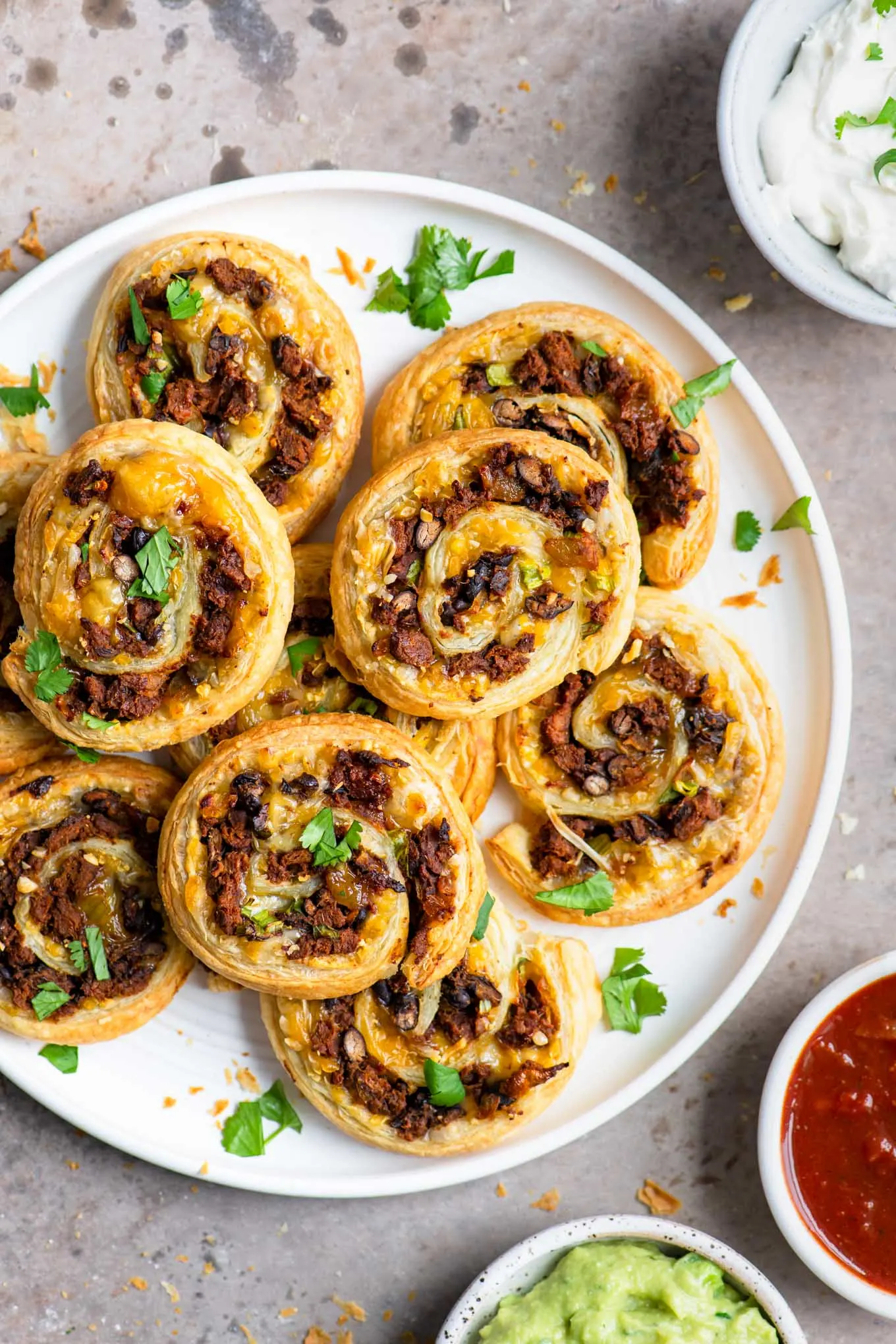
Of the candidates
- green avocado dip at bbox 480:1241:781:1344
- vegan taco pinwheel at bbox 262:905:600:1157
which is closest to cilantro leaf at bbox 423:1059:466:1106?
vegan taco pinwheel at bbox 262:905:600:1157

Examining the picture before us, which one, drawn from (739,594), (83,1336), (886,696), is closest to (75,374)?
(739,594)

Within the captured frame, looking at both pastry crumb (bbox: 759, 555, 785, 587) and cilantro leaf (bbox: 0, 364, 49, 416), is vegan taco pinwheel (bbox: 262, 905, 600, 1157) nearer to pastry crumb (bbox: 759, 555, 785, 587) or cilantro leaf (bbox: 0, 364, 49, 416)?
pastry crumb (bbox: 759, 555, 785, 587)

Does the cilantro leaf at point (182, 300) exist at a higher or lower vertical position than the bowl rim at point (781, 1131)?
higher

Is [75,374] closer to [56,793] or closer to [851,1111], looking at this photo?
[56,793]

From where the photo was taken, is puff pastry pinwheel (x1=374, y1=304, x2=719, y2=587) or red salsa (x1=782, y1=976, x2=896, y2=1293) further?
red salsa (x1=782, y1=976, x2=896, y2=1293)

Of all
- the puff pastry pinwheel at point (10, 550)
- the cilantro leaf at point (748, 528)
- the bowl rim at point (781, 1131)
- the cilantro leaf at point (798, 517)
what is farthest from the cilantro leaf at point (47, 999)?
the cilantro leaf at point (798, 517)

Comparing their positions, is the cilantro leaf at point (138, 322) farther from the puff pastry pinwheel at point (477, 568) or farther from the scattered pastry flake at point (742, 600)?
the scattered pastry flake at point (742, 600)

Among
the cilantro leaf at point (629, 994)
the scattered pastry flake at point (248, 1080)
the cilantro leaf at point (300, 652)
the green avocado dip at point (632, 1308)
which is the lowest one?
the green avocado dip at point (632, 1308)
